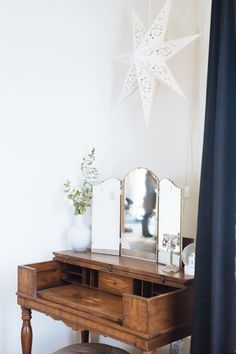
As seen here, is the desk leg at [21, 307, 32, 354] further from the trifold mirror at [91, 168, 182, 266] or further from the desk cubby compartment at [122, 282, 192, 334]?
the desk cubby compartment at [122, 282, 192, 334]

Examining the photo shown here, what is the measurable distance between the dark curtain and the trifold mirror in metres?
0.25

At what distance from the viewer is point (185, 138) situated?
264 centimetres

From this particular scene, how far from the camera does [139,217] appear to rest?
243 cm

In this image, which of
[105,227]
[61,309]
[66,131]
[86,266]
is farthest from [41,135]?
[61,309]

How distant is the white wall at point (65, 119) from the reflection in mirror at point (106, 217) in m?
0.30

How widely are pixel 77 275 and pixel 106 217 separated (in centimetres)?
39

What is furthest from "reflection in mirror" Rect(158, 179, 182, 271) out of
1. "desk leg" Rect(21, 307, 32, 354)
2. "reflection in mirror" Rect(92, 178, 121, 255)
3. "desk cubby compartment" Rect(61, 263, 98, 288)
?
"desk leg" Rect(21, 307, 32, 354)

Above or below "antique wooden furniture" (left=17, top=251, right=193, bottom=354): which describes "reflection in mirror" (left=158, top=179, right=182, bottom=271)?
above

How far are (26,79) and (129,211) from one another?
1008mm

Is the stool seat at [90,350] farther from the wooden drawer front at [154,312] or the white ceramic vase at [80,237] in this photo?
the white ceramic vase at [80,237]

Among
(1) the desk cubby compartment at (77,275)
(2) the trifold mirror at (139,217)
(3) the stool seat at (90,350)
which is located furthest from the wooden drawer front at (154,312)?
(1) the desk cubby compartment at (77,275)

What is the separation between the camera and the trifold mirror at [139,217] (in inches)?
88.3

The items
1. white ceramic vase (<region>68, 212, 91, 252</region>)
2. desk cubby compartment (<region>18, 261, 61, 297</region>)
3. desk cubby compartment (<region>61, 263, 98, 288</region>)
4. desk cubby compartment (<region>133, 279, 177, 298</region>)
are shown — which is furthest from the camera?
white ceramic vase (<region>68, 212, 91, 252</region>)

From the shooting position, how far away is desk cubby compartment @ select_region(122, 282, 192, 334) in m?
1.80
